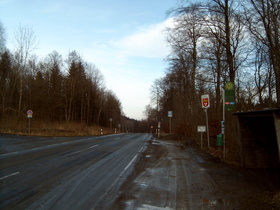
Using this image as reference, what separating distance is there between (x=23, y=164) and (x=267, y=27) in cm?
1378

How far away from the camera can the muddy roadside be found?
5281mm

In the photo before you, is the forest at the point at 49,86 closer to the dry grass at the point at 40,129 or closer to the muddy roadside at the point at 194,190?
the dry grass at the point at 40,129

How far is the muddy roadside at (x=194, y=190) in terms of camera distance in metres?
5.28

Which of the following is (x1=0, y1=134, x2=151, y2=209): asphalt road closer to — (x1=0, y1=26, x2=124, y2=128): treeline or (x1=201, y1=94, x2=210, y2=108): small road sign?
(x1=201, y1=94, x2=210, y2=108): small road sign

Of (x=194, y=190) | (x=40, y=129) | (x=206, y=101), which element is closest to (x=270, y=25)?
(x=206, y=101)

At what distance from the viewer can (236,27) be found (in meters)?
15.4

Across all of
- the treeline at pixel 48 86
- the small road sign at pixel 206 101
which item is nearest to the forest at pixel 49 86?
the treeline at pixel 48 86

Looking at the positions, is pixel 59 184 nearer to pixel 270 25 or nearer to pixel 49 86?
pixel 270 25

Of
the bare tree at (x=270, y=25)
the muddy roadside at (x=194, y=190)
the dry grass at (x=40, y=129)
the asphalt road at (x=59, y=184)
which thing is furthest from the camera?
the dry grass at (x=40, y=129)

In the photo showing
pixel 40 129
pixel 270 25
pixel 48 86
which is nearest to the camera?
pixel 270 25

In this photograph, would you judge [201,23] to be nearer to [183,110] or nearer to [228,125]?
[228,125]

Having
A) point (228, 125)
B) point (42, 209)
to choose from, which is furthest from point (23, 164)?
point (228, 125)

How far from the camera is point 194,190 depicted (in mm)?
6480

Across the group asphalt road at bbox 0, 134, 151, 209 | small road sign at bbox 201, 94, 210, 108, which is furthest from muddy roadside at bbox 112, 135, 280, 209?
small road sign at bbox 201, 94, 210, 108
